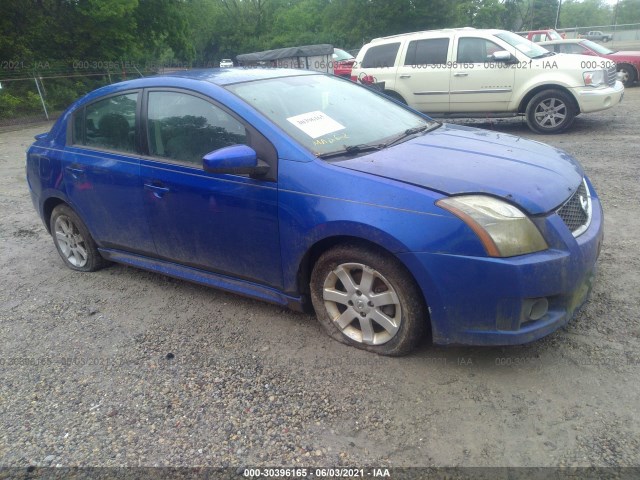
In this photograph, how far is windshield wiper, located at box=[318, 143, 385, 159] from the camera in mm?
3193

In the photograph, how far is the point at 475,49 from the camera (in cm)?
951

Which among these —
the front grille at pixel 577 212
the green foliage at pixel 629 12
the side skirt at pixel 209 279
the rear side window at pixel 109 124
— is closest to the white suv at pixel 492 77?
the front grille at pixel 577 212

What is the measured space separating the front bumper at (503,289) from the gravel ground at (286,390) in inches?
11.6

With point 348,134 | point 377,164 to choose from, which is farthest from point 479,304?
point 348,134

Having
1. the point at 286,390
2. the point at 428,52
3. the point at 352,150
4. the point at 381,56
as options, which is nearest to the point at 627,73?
the point at 428,52

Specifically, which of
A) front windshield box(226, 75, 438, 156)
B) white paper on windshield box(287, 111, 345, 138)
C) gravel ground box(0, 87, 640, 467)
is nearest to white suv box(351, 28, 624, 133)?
gravel ground box(0, 87, 640, 467)

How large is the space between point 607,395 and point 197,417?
2066 mm

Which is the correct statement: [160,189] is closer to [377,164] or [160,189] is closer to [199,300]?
[199,300]

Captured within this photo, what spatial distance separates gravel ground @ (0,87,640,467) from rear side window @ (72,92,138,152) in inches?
48.3

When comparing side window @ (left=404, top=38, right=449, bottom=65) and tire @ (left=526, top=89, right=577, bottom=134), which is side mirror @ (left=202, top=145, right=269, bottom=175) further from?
side window @ (left=404, top=38, right=449, bottom=65)

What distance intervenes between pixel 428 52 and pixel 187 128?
7.48m

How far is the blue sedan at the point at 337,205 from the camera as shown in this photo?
8.86 feet

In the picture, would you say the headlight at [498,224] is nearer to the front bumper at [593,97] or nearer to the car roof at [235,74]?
the car roof at [235,74]

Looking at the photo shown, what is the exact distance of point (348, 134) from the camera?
138 inches
